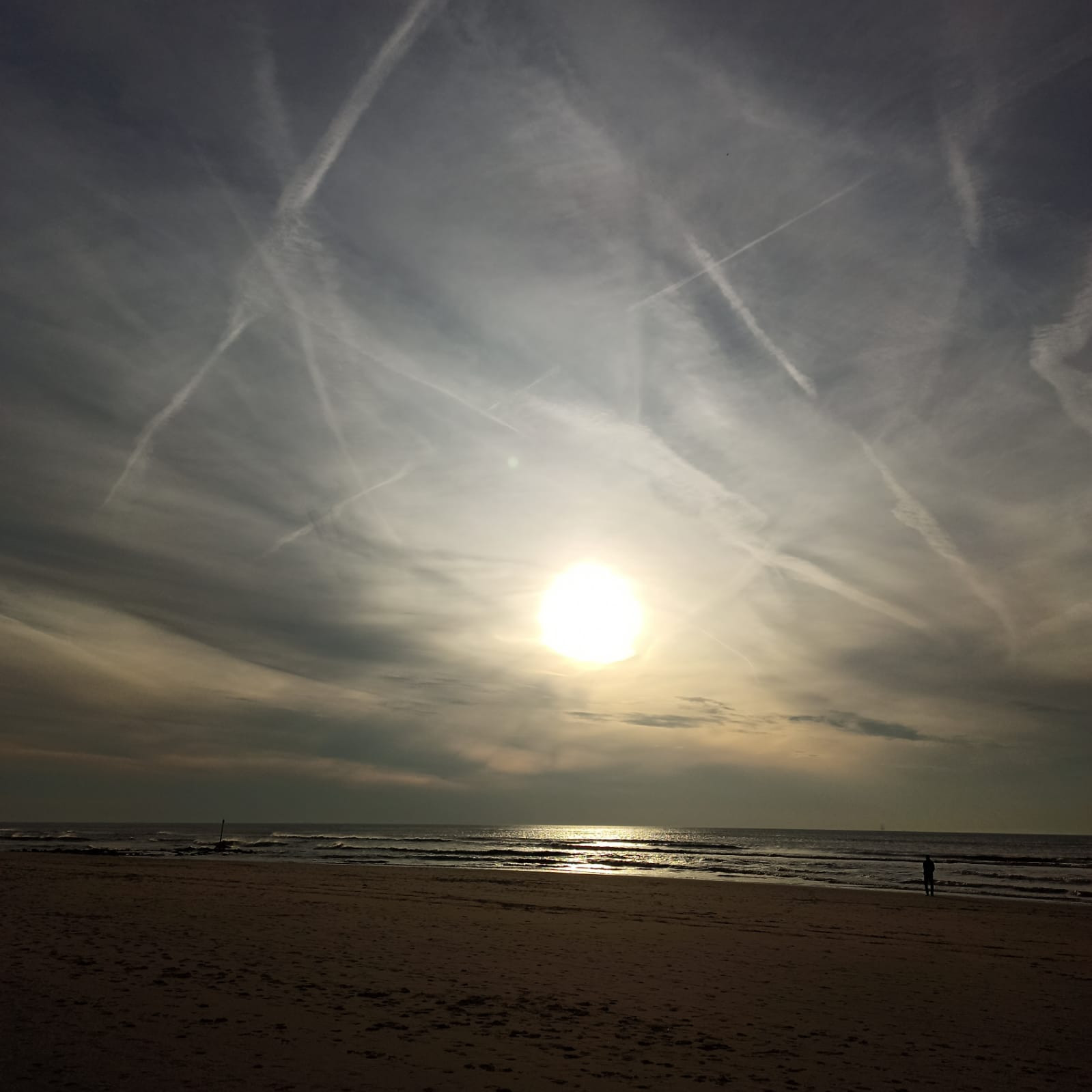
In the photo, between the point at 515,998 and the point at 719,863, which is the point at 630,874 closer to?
the point at 719,863

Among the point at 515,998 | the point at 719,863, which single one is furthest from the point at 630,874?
the point at 515,998

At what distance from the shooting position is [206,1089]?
7.33 metres

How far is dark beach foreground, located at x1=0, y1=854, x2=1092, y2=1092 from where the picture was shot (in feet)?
27.6

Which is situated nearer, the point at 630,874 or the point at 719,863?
the point at 630,874

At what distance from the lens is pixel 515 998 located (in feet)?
38.8

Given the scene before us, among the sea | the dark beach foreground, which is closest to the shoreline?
the sea

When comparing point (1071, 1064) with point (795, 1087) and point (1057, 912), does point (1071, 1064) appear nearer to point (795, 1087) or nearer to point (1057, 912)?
point (795, 1087)

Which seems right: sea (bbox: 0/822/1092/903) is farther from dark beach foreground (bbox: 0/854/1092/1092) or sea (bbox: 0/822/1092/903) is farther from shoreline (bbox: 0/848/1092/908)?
dark beach foreground (bbox: 0/854/1092/1092)

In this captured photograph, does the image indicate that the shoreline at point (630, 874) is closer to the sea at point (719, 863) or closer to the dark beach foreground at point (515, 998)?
the sea at point (719, 863)

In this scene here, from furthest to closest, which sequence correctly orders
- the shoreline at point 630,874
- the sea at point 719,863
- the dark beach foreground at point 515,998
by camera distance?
the sea at point 719,863, the shoreline at point 630,874, the dark beach foreground at point 515,998

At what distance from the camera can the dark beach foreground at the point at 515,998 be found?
8.40 m

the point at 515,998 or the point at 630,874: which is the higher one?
the point at 515,998

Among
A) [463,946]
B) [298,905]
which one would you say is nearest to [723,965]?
[463,946]

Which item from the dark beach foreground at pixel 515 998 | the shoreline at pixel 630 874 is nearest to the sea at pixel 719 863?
the shoreline at pixel 630 874
